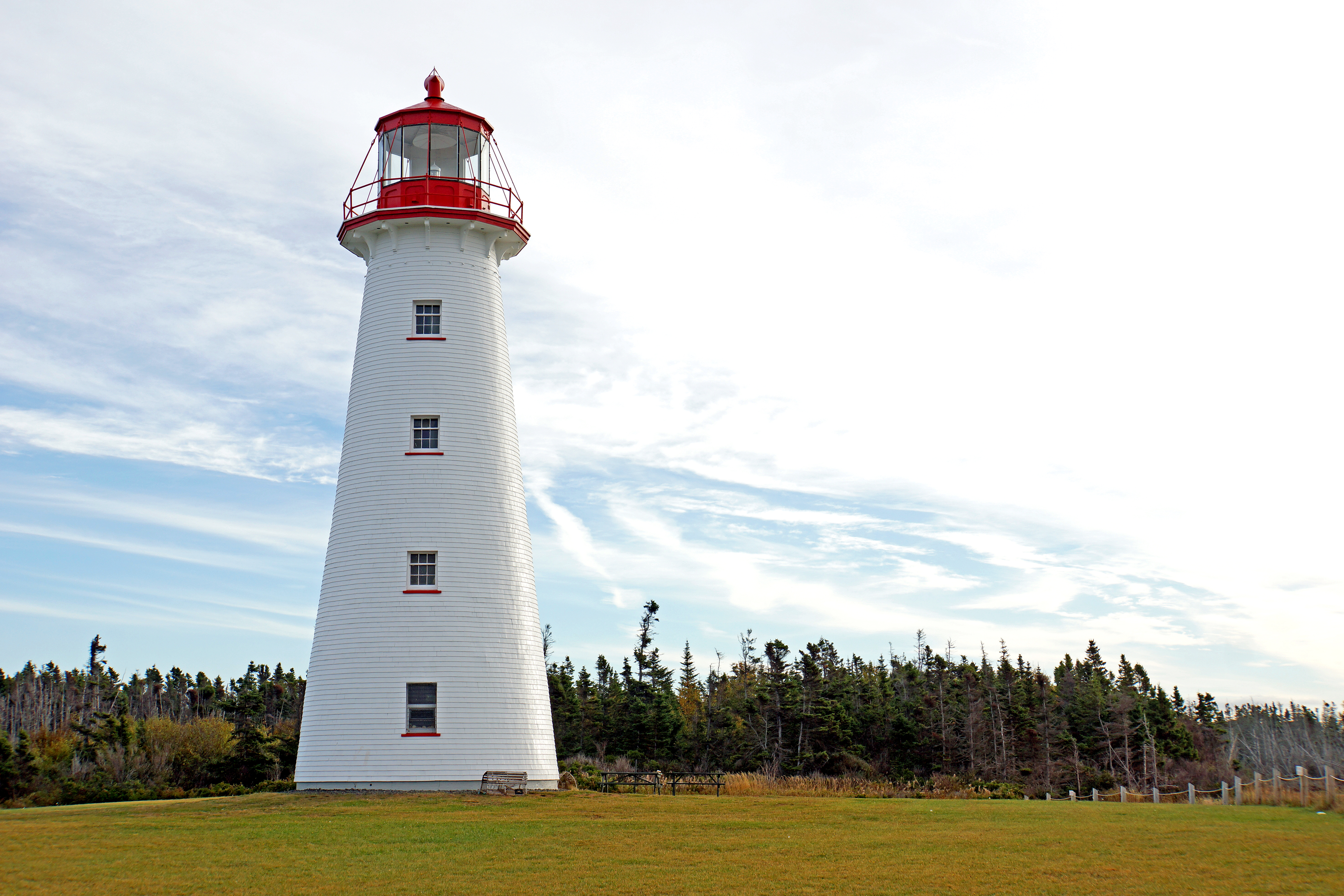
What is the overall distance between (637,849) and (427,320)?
15.0m

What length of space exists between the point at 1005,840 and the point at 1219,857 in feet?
10.9

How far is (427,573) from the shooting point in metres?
23.8

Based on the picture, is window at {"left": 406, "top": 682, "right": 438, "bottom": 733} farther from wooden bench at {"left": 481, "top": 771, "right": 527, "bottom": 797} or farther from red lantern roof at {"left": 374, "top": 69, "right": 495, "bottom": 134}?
red lantern roof at {"left": 374, "top": 69, "right": 495, "bottom": 134}

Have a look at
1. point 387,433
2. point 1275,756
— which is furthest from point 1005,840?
point 1275,756

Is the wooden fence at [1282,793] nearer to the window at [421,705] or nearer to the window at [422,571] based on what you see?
the window at [421,705]

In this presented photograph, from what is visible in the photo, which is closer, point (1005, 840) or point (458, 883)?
point (458, 883)

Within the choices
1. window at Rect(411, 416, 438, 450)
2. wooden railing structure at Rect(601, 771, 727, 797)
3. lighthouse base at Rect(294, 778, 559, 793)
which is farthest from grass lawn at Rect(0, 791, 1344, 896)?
window at Rect(411, 416, 438, 450)

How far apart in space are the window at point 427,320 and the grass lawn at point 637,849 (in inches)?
443

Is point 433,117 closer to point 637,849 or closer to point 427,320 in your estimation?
point 427,320

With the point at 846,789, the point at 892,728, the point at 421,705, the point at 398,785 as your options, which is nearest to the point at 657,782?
the point at 421,705

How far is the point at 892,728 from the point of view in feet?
200

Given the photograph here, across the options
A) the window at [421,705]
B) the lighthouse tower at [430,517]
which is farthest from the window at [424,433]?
the window at [421,705]

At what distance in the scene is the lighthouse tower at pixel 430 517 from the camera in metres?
23.0

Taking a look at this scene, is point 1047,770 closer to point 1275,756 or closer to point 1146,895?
point 1146,895
